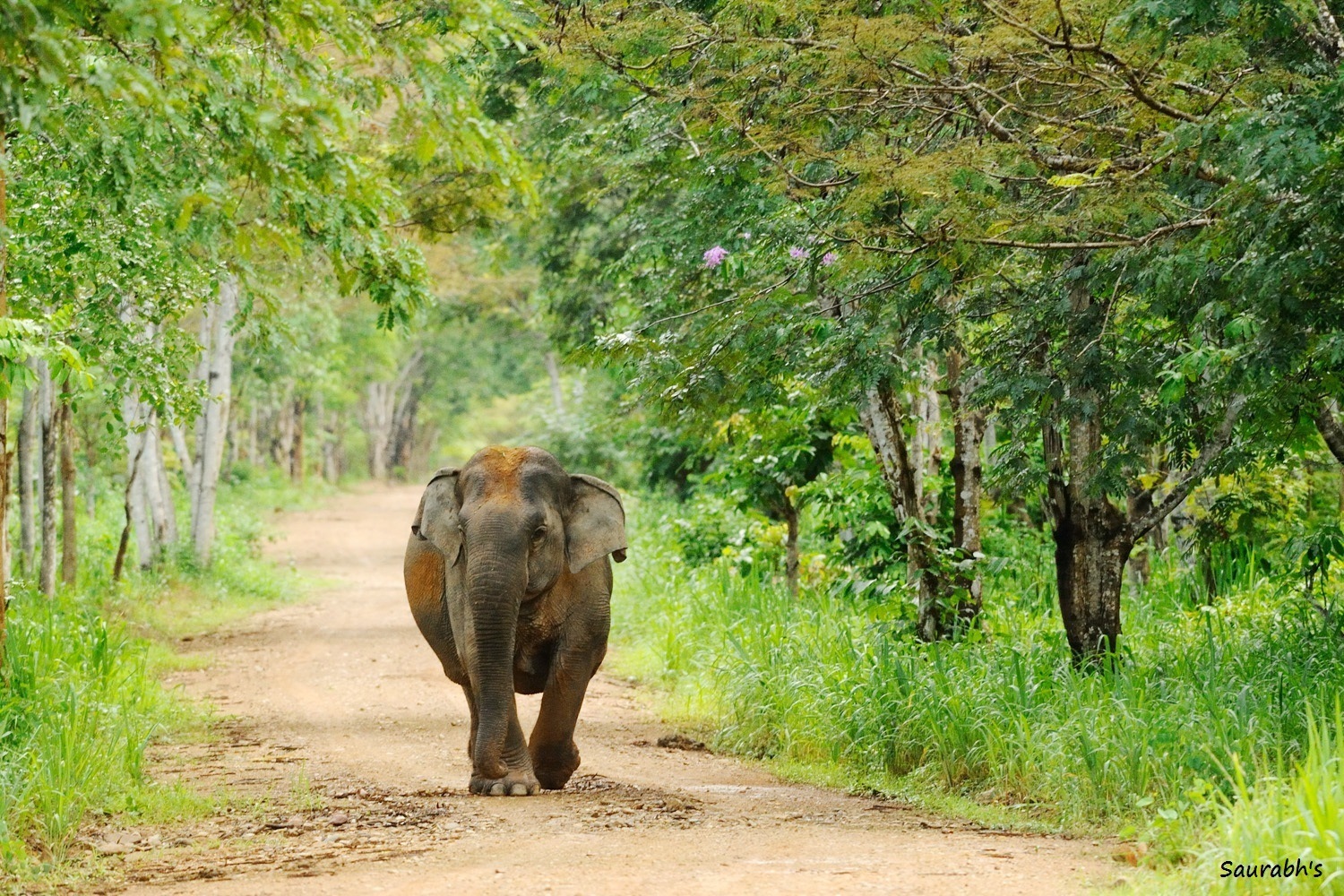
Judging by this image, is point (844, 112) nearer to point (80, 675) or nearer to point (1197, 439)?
point (1197, 439)

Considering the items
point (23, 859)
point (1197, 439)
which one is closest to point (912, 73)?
point (1197, 439)

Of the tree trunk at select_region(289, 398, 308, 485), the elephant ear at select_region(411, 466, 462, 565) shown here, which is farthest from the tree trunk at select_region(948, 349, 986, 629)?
the tree trunk at select_region(289, 398, 308, 485)

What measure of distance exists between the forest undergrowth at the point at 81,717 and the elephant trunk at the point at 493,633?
162 centimetres

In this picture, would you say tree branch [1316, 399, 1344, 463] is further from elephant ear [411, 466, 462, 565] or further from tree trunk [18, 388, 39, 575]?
tree trunk [18, 388, 39, 575]

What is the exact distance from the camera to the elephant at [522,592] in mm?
Answer: 8570

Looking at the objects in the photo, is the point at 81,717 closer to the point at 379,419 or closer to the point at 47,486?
the point at 47,486

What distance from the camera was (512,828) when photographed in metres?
7.30

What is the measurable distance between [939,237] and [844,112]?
186 centimetres

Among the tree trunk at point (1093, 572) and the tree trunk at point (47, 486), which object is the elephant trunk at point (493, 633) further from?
the tree trunk at point (47, 486)

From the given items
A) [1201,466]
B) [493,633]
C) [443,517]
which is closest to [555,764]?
[493,633]

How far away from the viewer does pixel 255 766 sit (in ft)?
32.3

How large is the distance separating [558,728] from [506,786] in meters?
0.61

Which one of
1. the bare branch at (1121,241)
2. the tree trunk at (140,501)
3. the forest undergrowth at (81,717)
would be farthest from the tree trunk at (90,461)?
the bare branch at (1121,241)

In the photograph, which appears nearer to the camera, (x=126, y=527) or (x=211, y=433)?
(x=126, y=527)
